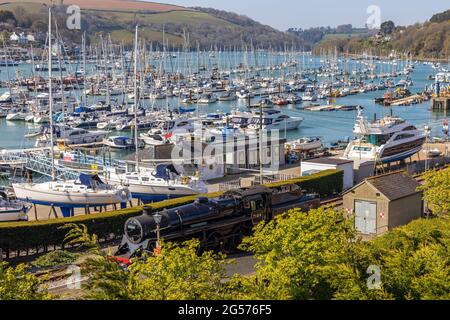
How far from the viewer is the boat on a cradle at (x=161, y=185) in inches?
1182

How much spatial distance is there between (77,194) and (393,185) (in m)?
13.0

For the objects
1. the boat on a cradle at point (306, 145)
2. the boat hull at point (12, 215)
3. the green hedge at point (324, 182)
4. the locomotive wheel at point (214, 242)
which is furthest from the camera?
the boat on a cradle at point (306, 145)

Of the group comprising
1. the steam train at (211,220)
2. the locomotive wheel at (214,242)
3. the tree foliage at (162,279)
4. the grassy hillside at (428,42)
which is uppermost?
the grassy hillside at (428,42)

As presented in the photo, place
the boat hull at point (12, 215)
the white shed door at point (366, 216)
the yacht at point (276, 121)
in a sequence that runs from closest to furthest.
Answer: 1. the white shed door at point (366, 216)
2. the boat hull at point (12, 215)
3. the yacht at point (276, 121)

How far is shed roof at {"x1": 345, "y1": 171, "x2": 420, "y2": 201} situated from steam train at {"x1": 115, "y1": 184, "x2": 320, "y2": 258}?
2610 mm

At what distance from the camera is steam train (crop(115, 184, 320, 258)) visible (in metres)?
18.5

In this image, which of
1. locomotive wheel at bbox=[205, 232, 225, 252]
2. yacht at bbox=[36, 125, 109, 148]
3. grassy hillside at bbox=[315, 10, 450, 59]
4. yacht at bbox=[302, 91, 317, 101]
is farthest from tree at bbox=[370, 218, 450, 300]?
grassy hillside at bbox=[315, 10, 450, 59]

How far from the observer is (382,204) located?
73.9 ft

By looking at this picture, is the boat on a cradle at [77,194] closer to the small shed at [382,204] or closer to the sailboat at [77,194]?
the sailboat at [77,194]

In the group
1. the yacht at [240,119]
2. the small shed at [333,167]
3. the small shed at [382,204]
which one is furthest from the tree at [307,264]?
the yacht at [240,119]

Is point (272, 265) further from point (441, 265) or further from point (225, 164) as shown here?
point (225, 164)

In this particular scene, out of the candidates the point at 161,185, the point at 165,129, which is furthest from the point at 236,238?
the point at 165,129

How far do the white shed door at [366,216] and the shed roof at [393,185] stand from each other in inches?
24.0

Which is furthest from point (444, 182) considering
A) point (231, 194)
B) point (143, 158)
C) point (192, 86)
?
point (192, 86)
